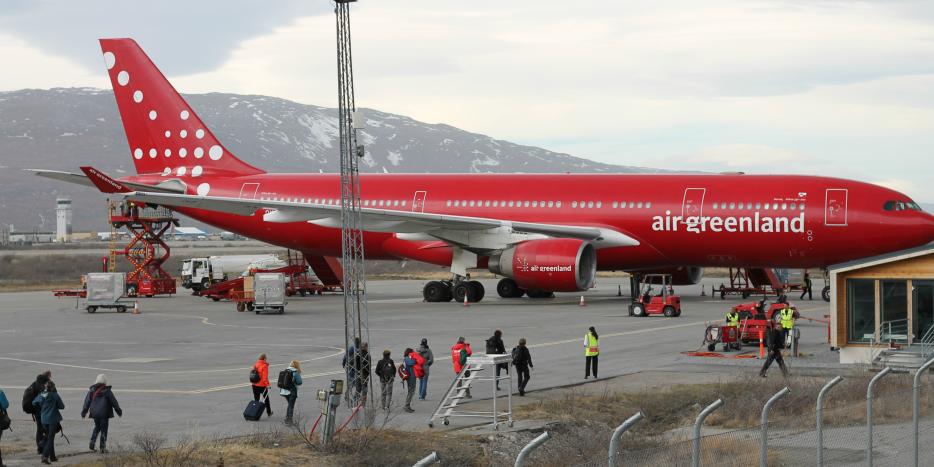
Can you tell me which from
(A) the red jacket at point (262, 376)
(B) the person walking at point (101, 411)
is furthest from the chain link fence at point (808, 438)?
(B) the person walking at point (101, 411)

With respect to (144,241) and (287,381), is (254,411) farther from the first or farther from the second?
(144,241)

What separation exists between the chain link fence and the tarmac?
3694mm

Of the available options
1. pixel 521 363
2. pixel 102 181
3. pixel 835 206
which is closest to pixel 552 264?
pixel 835 206

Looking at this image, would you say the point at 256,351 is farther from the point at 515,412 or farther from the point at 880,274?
Answer: the point at 880,274

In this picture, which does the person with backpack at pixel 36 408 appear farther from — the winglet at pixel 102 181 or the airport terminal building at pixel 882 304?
the winglet at pixel 102 181

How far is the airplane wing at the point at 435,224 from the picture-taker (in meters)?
43.3

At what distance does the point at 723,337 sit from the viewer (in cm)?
2983

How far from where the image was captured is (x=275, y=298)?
1748 inches

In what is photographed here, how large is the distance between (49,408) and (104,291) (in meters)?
31.8

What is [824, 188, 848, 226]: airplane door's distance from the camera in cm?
4153

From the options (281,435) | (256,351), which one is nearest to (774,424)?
(281,435)

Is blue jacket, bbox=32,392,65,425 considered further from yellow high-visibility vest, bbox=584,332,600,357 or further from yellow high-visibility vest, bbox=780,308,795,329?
yellow high-visibility vest, bbox=780,308,795,329

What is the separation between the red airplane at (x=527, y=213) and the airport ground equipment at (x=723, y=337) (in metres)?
12.5

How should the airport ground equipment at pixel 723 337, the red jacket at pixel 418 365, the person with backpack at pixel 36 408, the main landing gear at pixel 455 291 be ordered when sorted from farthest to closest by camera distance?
the main landing gear at pixel 455 291, the airport ground equipment at pixel 723 337, the red jacket at pixel 418 365, the person with backpack at pixel 36 408
